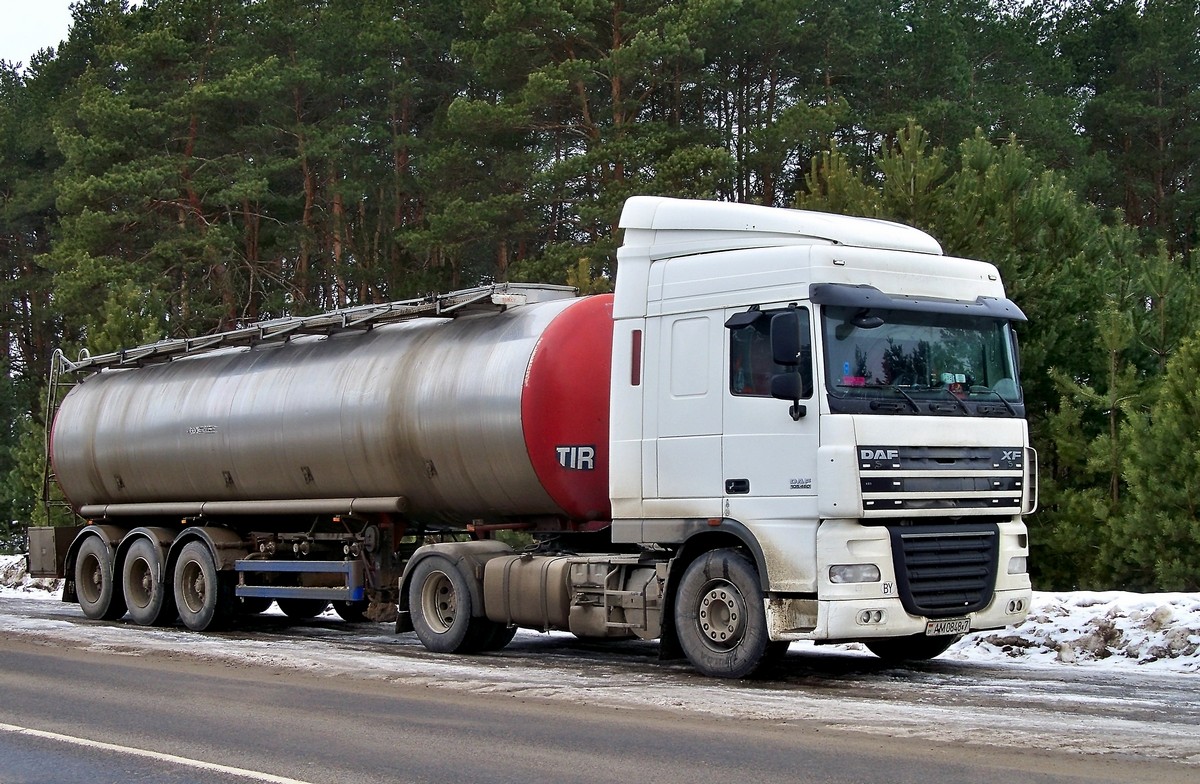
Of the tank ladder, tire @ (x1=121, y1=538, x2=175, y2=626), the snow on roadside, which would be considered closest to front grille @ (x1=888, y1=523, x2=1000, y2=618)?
the snow on roadside

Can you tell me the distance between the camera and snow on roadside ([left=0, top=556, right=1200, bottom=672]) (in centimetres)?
1212

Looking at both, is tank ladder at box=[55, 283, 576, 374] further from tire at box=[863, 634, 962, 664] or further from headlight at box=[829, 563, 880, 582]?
headlight at box=[829, 563, 880, 582]

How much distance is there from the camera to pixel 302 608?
760 inches

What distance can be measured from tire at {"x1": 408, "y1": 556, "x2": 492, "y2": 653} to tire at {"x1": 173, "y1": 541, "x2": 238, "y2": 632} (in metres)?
3.92

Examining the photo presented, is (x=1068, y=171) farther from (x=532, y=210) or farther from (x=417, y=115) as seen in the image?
(x=417, y=115)

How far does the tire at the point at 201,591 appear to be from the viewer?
57.4 ft

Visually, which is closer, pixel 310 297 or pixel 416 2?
pixel 416 2

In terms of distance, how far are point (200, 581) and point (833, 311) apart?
9.99m

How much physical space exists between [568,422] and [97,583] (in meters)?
9.42

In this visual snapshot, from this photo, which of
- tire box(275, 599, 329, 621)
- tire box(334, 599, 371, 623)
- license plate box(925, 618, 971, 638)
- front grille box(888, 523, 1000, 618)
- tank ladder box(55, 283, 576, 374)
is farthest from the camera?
tire box(334, 599, 371, 623)

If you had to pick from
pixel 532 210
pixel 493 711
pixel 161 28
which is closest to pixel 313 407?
pixel 493 711

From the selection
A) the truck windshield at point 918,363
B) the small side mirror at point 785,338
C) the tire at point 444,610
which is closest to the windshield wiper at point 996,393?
the truck windshield at point 918,363

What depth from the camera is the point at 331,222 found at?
45812 mm

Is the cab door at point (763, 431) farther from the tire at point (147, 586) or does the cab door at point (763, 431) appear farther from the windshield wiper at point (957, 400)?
the tire at point (147, 586)
